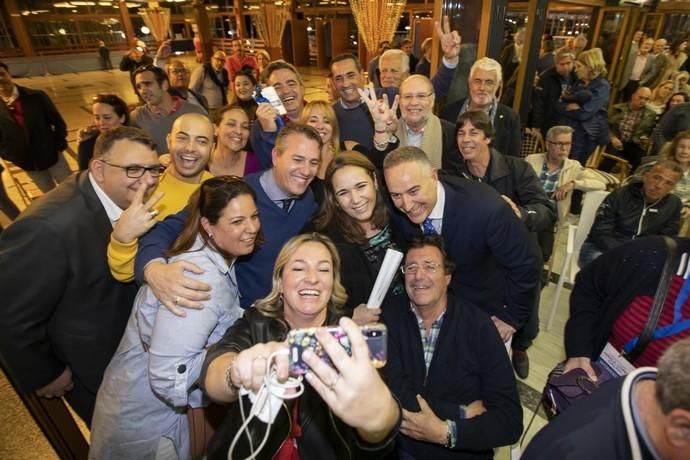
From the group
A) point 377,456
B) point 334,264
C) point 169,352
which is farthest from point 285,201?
point 377,456

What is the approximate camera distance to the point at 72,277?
161 cm

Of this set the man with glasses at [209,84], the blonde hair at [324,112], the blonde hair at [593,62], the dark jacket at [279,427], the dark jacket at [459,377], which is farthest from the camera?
the man with glasses at [209,84]

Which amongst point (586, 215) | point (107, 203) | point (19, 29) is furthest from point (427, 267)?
point (19, 29)

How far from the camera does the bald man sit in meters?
4.97

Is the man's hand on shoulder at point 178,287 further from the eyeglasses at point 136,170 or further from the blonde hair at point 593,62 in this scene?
the blonde hair at point 593,62

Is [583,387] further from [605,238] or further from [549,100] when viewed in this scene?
[549,100]

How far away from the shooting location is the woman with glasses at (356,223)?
1.90m

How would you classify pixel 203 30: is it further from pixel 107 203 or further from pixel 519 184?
pixel 519 184

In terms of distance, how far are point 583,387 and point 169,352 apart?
1655mm

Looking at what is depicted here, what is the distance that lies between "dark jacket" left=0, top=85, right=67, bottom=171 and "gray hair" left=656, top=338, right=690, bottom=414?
521 centimetres

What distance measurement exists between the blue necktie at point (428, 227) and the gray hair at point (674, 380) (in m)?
1.20

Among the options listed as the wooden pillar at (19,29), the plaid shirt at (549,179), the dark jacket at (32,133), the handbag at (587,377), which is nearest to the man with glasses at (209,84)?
the dark jacket at (32,133)

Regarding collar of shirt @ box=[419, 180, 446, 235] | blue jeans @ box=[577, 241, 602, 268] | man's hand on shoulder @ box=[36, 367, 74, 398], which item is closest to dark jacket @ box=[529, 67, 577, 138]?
blue jeans @ box=[577, 241, 602, 268]

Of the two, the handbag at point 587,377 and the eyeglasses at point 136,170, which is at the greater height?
the eyeglasses at point 136,170
